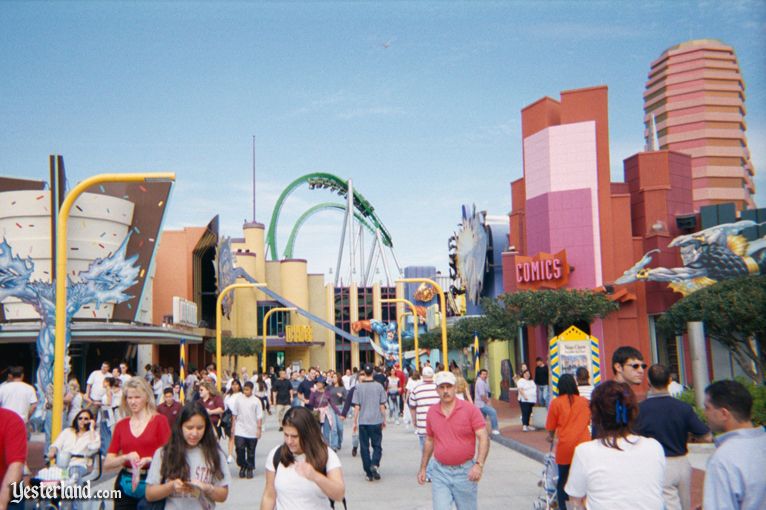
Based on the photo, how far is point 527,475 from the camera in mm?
13328

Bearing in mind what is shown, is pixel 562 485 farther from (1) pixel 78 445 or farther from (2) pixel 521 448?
(2) pixel 521 448

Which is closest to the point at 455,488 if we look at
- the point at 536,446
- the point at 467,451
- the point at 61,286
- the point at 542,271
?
the point at 467,451

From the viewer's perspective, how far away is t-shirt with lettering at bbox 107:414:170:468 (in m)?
6.41

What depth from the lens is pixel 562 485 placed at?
27.0 feet

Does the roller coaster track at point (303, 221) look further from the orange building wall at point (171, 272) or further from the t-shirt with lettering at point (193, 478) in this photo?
the t-shirt with lettering at point (193, 478)

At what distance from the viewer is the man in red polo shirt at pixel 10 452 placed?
218 inches

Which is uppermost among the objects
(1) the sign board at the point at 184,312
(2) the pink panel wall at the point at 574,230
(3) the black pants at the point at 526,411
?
(2) the pink panel wall at the point at 574,230

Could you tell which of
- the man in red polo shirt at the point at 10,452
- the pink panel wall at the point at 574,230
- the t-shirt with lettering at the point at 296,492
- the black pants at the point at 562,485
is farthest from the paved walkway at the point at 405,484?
the pink panel wall at the point at 574,230

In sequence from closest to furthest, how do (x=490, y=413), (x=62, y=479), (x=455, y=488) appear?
(x=455, y=488), (x=62, y=479), (x=490, y=413)

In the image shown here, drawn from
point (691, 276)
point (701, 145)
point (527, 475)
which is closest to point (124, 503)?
point (527, 475)

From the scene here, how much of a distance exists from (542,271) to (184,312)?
21.5 metres

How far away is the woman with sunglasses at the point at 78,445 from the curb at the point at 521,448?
28.3ft

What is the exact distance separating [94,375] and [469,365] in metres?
27.3

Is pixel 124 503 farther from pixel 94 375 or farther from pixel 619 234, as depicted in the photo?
pixel 619 234
